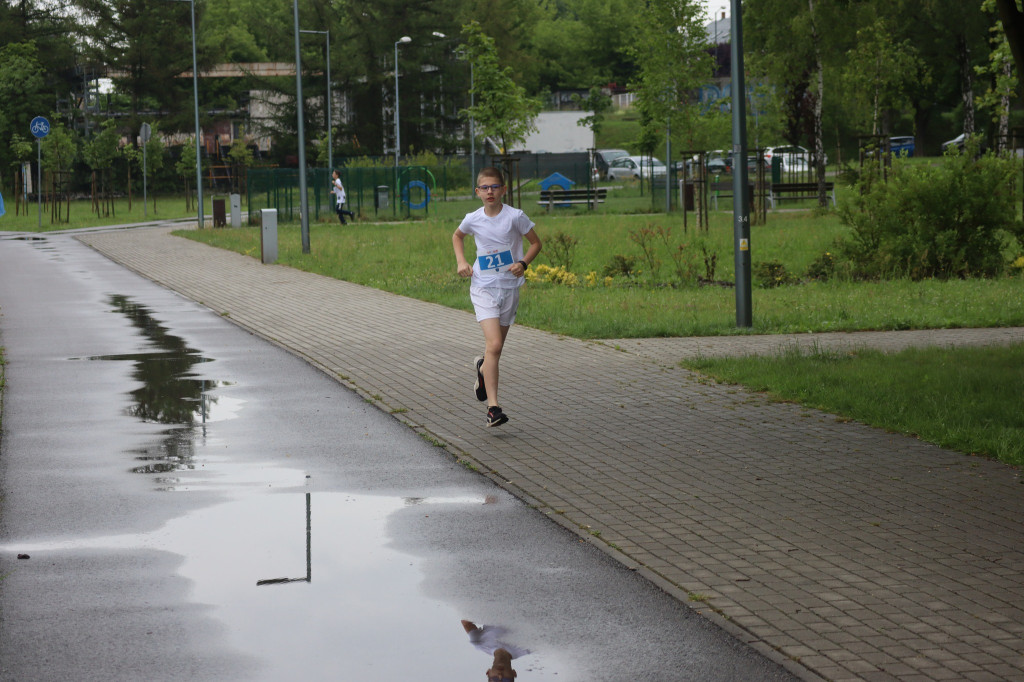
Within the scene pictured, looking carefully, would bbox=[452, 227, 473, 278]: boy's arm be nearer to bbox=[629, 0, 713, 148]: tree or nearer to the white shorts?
the white shorts

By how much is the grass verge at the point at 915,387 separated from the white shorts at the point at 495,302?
2.41m

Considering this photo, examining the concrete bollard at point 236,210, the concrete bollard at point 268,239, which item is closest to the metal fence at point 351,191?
the concrete bollard at point 236,210

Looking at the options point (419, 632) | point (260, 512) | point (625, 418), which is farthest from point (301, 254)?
point (419, 632)

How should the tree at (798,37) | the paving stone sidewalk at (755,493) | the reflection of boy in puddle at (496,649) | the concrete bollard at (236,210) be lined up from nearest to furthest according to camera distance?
the reflection of boy in puddle at (496,649), the paving stone sidewalk at (755,493), the concrete bollard at (236,210), the tree at (798,37)

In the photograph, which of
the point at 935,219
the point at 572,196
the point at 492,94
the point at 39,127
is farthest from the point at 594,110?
the point at 935,219

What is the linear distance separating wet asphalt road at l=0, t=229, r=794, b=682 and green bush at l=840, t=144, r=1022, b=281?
1082 cm

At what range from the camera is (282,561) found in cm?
578

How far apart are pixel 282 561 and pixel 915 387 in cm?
595

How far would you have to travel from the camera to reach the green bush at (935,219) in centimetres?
1812

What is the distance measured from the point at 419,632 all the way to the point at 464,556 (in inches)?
40.6

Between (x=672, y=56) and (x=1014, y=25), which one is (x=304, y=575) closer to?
(x=1014, y=25)

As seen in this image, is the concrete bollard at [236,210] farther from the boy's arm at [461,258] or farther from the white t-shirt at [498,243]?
the white t-shirt at [498,243]

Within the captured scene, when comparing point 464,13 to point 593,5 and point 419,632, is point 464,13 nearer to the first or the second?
point 593,5

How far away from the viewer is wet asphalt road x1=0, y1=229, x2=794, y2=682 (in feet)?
14.9
